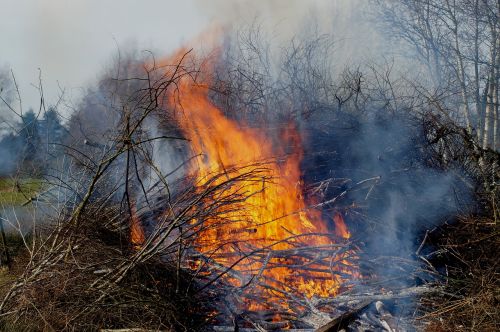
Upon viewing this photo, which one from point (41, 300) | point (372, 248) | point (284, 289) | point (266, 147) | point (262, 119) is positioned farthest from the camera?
point (262, 119)

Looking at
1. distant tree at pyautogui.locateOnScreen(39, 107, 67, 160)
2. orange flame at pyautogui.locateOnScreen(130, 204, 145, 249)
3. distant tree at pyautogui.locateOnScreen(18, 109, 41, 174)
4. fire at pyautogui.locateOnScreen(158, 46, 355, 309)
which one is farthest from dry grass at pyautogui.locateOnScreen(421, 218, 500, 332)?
distant tree at pyautogui.locateOnScreen(18, 109, 41, 174)

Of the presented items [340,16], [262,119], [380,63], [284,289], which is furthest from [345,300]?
[340,16]

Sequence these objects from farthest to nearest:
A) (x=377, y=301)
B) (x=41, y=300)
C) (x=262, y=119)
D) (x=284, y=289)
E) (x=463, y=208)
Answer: (x=262, y=119) < (x=463, y=208) < (x=284, y=289) < (x=377, y=301) < (x=41, y=300)

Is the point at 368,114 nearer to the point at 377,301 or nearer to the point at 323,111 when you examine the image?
the point at 323,111

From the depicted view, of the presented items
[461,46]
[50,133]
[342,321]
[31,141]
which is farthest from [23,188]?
[461,46]

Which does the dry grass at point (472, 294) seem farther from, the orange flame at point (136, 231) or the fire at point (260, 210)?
the orange flame at point (136, 231)

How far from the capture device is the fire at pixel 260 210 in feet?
17.3

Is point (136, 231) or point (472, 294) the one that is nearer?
point (472, 294)

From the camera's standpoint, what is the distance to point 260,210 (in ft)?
20.7

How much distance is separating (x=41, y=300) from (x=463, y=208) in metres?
5.97

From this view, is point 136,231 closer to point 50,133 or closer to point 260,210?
point 260,210

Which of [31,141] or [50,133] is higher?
[50,133]

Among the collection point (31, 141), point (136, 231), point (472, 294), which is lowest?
point (472, 294)

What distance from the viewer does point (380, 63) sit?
54.0 feet
